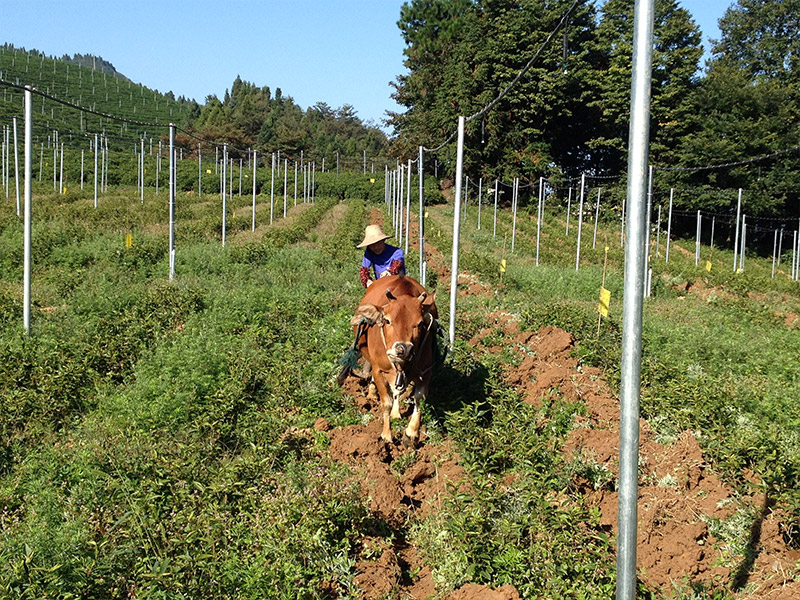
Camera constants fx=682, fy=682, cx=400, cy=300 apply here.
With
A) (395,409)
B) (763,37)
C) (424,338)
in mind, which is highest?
(763,37)

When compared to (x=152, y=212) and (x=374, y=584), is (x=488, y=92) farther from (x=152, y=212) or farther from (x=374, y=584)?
(x=374, y=584)

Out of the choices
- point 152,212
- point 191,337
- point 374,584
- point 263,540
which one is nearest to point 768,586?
point 374,584

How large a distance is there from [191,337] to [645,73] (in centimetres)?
730

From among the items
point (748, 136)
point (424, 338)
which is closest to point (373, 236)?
point (424, 338)

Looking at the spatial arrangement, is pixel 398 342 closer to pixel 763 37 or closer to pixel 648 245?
pixel 648 245

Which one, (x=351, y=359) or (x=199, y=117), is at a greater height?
(x=199, y=117)

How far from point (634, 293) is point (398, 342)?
2.93m

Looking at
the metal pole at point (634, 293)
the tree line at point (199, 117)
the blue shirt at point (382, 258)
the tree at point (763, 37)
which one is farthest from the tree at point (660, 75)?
the metal pole at point (634, 293)

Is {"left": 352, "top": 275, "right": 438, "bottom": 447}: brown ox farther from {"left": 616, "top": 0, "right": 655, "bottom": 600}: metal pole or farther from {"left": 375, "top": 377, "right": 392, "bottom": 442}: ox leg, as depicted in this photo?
{"left": 616, "top": 0, "right": 655, "bottom": 600}: metal pole

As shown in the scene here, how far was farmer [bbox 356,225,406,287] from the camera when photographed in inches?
329

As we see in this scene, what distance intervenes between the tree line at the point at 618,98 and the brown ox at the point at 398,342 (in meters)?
35.1

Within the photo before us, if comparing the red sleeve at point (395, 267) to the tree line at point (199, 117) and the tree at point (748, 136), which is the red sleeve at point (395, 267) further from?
the tree line at point (199, 117)

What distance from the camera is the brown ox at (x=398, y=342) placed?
20.5 ft

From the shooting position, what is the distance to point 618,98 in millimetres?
48531
